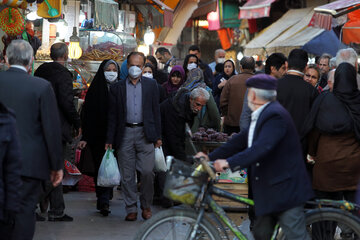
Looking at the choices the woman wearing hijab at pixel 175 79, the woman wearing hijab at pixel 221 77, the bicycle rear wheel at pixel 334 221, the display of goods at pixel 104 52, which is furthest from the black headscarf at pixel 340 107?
the display of goods at pixel 104 52

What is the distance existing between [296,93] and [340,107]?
2.04 feet

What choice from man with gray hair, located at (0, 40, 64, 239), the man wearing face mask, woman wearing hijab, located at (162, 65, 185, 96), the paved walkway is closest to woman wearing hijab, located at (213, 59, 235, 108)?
woman wearing hijab, located at (162, 65, 185, 96)

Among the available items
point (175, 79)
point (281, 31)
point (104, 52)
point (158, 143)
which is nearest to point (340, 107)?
point (158, 143)

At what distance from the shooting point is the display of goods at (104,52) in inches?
578

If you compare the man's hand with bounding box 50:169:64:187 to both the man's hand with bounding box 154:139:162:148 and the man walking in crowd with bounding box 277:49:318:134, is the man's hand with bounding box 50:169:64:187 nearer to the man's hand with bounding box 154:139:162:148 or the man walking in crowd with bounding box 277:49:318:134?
the man walking in crowd with bounding box 277:49:318:134

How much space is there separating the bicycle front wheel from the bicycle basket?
0.12 m

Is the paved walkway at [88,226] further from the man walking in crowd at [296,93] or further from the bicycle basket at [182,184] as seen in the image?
the bicycle basket at [182,184]

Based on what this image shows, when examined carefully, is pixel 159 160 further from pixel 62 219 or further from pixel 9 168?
pixel 9 168

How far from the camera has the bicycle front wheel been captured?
18.2 feet

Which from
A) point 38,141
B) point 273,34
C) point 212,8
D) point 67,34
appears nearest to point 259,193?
point 38,141

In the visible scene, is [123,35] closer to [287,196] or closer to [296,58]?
[296,58]

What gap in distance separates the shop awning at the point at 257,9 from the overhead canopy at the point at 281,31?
2.41 feet

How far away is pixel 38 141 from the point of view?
614 centimetres

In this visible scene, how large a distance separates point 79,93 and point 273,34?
1500cm
